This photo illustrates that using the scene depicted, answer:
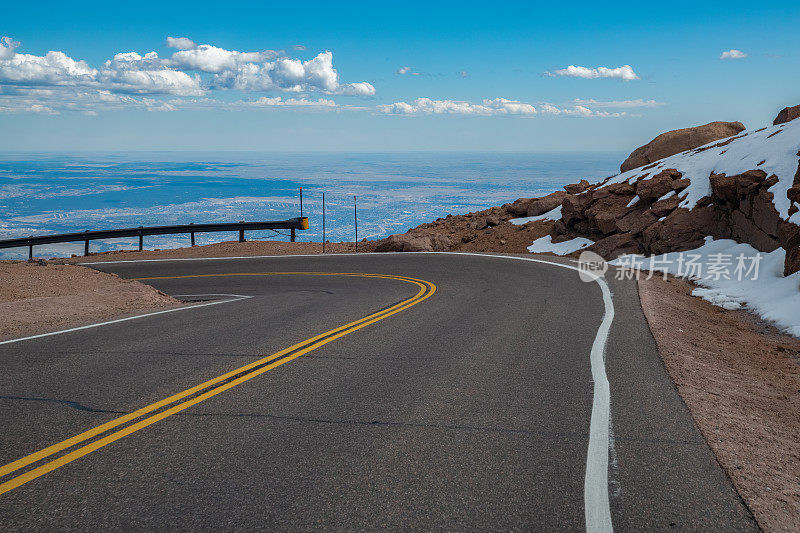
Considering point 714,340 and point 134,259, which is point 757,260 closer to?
point 714,340

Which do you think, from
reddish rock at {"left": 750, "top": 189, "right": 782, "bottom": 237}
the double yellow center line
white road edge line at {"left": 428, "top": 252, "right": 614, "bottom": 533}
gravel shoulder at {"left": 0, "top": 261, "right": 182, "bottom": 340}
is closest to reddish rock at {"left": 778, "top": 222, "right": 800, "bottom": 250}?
reddish rock at {"left": 750, "top": 189, "right": 782, "bottom": 237}

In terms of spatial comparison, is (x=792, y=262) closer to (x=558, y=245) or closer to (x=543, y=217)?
(x=558, y=245)

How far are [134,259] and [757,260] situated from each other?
24929 millimetres

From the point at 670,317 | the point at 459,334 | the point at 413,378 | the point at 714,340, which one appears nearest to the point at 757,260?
the point at 670,317

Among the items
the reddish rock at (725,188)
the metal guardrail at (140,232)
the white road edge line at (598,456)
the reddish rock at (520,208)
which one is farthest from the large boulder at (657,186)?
the white road edge line at (598,456)

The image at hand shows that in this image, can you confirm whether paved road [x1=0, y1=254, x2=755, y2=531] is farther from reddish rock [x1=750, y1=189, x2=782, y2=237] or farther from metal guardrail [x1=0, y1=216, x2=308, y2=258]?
metal guardrail [x1=0, y1=216, x2=308, y2=258]

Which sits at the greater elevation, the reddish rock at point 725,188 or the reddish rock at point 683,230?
the reddish rock at point 725,188

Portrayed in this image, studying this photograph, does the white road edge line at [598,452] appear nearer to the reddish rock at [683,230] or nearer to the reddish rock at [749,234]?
the reddish rock at [749,234]

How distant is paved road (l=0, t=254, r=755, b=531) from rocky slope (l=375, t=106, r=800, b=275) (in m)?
10.4

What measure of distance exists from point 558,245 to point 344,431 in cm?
2227

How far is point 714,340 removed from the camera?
10094 mm

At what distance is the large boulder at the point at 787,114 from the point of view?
25.3m

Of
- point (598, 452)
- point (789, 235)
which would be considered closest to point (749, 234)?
point (789, 235)

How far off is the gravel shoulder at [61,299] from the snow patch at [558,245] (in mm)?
16601
